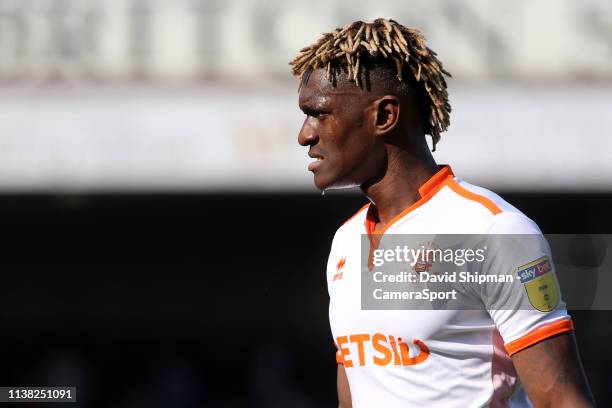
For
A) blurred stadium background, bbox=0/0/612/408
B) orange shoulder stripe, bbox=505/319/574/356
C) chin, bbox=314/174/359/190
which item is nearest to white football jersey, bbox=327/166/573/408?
orange shoulder stripe, bbox=505/319/574/356

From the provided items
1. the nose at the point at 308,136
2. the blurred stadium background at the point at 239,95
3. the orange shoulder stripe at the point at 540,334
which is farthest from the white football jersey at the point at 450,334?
the blurred stadium background at the point at 239,95

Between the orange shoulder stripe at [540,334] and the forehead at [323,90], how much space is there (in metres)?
0.88

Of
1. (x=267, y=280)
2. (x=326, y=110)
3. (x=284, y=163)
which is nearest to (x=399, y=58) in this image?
(x=326, y=110)

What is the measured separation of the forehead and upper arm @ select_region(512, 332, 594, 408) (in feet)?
3.03

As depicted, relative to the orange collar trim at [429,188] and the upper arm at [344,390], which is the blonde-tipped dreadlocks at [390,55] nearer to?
the orange collar trim at [429,188]

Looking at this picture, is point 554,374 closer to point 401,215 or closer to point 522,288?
point 522,288

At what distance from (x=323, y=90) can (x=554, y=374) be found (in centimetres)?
108

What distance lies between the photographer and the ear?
3.05 metres

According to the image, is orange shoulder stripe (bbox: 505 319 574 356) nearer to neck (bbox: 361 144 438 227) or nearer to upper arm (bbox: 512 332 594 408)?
upper arm (bbox: 512 332 594 408)

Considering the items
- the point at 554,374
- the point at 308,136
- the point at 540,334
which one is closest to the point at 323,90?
the point at 308,136

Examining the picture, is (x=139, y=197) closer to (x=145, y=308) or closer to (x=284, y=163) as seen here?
(x=284, y=163)

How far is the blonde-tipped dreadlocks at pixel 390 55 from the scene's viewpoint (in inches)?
121

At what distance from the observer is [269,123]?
28.0ft

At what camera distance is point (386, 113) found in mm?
3070
